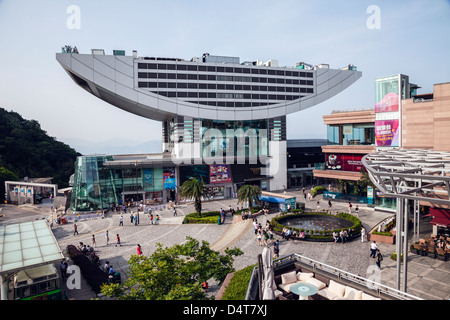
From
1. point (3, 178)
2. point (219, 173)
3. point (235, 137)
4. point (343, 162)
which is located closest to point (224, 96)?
point (235, 137)

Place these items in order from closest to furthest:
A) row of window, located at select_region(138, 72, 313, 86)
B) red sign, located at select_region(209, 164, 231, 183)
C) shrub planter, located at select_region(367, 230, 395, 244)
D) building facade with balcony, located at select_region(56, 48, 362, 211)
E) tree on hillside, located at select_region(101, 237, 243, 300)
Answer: tree on hillside, located at select_region(101, 237, 243, 300) → shrub planter, located at select_region(367, 230, 395, 244) → building facade with balcony, located at select_region(56, 48, 362, 211) → row of window, located at select_region(138, 72, 313, 86) → red sign, located at select_region(209, 164, 231, 183)

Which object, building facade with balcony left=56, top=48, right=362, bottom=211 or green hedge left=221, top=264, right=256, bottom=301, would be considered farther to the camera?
building facade with balcony left=56, top=48, right=362, bottom=211

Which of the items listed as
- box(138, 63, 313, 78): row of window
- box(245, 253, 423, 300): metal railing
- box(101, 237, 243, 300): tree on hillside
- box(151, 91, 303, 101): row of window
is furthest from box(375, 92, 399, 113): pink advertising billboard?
box(101, 237, 243, 300): tree on hillside

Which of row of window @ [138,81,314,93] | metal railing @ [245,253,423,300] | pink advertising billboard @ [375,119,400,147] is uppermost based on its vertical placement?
row of window @ [138,81,314,93]

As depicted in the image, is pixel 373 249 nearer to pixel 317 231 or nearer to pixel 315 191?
pixel 317 231

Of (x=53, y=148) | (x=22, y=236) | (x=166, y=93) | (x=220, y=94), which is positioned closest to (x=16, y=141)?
(x=53, y=148)

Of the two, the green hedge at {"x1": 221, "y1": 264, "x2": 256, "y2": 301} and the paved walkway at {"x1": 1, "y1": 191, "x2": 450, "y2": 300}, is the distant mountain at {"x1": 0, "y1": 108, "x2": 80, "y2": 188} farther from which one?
the green hedge at {"x1": 221, "y1": 264, "x2": 256, "y2": 301}

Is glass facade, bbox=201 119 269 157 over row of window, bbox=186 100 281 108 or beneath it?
beneath

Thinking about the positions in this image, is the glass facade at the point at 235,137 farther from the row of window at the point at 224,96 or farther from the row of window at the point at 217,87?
the row of window at the point at 217,87
